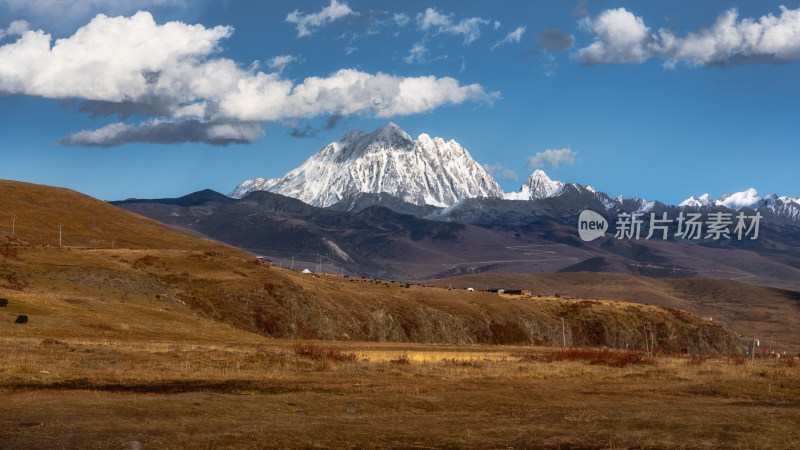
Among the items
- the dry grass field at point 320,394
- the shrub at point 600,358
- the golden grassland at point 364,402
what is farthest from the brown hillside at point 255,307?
the shrub at point 600,358

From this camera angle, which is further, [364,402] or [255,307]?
[255,307]

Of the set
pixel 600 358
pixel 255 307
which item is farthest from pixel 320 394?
pixel 255 307

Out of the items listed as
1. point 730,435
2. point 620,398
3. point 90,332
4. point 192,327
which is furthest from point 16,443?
point 192,327

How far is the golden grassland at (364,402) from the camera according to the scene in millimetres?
22219

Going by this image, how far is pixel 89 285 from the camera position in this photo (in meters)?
96.3

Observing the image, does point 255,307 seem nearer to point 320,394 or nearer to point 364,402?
point 320,394

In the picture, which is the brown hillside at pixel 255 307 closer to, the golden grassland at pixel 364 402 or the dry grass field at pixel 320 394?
the dry grass field at pixel 320 394

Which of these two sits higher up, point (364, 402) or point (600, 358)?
point (364, 402)

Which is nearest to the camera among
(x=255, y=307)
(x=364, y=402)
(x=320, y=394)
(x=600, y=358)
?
(x=364, y=402)

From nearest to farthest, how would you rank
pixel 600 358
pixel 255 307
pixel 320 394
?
pixel 320 394, pixel 600 358, pixel 255 307

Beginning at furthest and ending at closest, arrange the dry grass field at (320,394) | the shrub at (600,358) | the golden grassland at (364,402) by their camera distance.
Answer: the shrub at (600,358)
the dry grass field at (320,394)
the golden grassland at (364,402)

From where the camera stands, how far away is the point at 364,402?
3078 cm

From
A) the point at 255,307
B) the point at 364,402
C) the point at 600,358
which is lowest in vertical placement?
the point at 255,307

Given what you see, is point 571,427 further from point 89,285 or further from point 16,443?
point 89,285
